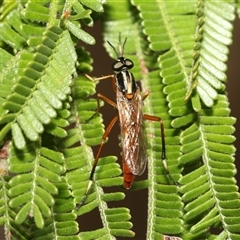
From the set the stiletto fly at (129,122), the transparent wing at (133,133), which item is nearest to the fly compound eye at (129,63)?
the stiletto fly at (129,122)

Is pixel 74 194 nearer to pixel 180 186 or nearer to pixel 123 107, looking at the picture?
pixel 180 186

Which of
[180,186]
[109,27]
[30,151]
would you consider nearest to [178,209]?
[180,186]

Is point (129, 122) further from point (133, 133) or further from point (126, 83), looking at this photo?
point (126, 83)

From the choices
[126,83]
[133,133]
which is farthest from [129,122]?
[126,83]

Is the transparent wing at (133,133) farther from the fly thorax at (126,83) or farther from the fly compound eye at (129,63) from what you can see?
the fly compound eye at (129,63)

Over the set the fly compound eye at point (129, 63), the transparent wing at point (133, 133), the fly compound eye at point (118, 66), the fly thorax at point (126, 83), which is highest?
the fly compound eye at point (129, 63)

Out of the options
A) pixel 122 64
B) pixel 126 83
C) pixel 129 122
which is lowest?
pixel 129 122
